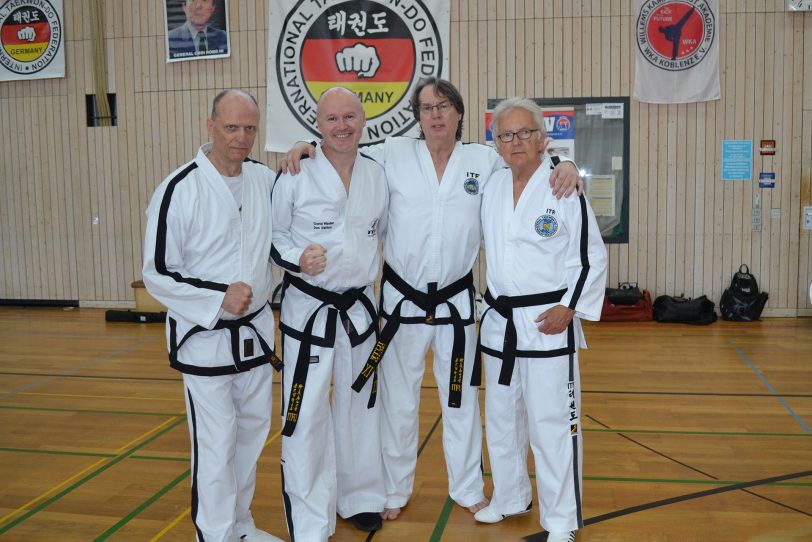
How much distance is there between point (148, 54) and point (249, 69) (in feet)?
4.58

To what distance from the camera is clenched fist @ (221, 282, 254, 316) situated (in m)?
2.91

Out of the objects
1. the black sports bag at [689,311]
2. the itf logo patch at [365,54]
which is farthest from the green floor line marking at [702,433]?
the itf logo patch at [365,54]

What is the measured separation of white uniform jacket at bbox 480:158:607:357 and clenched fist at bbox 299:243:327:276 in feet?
2.50

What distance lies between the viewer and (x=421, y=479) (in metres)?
4.12

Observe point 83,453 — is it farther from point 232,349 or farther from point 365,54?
point 365,54

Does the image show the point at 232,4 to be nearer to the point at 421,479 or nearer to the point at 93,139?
the point at 93,139

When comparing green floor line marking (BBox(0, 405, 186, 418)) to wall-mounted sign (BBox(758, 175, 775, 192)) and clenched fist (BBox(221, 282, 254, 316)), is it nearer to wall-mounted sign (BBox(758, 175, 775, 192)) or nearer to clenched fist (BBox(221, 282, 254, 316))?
clenched fist (BBox(221, 282, 254, 316))

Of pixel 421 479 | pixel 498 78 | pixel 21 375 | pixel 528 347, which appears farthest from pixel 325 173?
pixel 498 78

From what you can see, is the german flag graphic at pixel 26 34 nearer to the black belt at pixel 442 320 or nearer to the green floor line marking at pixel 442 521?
the black belt at pixel 442 320

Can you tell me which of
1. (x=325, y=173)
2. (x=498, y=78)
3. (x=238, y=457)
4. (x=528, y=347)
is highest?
(x=498, y=78)

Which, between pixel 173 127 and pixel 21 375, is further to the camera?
pixel 173 127

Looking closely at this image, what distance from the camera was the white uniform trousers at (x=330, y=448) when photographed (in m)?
3.19

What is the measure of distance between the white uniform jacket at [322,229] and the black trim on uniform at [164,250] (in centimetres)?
35

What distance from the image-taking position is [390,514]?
11.8 ft
